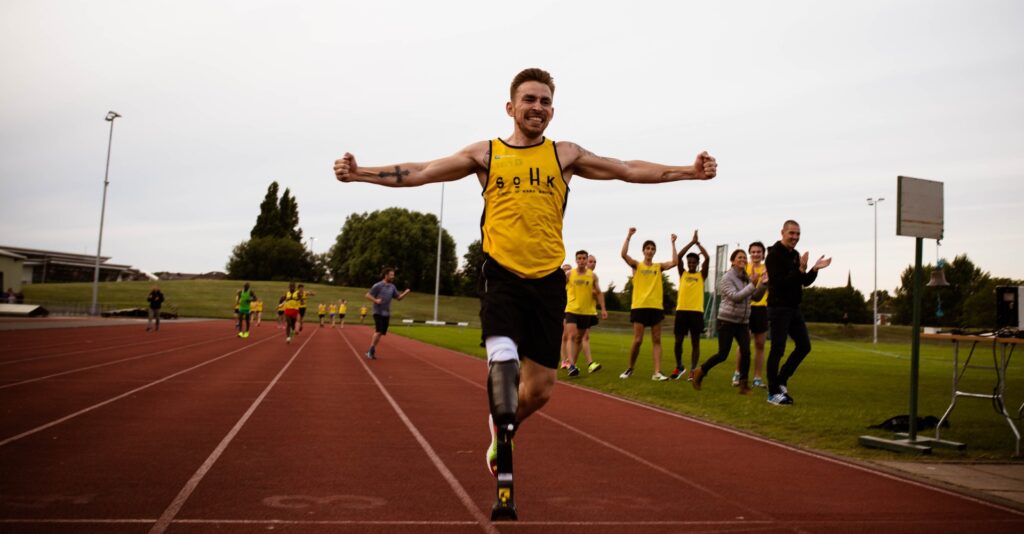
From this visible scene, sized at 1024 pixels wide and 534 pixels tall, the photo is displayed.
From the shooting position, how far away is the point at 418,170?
14.2ft

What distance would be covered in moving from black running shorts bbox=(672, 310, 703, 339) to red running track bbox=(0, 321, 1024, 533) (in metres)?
3.07

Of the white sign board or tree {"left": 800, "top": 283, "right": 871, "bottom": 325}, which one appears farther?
tree {"left": 800, "top": 283, "right": 871, "bottom": 325}

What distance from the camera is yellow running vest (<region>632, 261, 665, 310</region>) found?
12.6 meters

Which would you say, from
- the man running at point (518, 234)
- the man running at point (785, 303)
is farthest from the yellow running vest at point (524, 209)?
the man running at point (785, 303)

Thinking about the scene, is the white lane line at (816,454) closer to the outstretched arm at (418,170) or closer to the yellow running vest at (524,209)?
the yellow running vest at (524,209)

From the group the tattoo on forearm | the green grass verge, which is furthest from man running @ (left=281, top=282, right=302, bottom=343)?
the tattoo on forearm

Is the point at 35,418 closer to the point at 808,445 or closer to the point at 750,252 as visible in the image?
the point at 808,445

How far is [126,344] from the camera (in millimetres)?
20656

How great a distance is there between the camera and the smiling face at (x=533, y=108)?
4102 mm

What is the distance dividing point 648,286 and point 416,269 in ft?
287

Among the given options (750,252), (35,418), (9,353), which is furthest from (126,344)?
(750,252)

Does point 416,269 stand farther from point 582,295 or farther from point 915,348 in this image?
point 915,348

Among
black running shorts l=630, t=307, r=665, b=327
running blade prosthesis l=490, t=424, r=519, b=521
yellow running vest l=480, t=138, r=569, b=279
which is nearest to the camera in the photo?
running blade prosthesis l=490, t=424, r=519, b=521

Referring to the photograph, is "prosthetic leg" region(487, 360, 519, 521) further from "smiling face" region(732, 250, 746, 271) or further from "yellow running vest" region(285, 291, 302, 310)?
"yellow running vest" region(285, 291, 302, 310)
